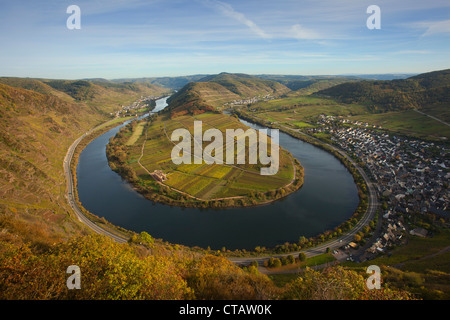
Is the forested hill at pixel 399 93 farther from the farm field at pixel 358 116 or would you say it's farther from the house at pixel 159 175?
the house at pixel 159 175

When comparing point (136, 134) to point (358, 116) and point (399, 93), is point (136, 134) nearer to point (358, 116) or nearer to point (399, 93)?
point (358, 116)

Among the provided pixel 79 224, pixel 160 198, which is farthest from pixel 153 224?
pixel 79 224

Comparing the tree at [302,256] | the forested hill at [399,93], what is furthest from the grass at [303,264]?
the forested hill at [399,93]

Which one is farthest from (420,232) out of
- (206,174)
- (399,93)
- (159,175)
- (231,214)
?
(399,93)

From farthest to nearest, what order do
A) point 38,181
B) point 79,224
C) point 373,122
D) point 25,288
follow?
point 373,122, point 38,181, point 79,224, point 25,288

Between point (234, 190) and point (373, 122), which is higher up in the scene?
point (373, 122)
